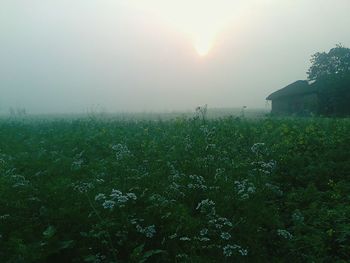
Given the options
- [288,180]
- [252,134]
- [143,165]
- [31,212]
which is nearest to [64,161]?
[143,165]

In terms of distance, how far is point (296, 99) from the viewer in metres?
46.3

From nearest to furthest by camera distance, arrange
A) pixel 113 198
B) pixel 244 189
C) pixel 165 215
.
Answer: pixel 113 198 < pixel 165 215 < pixel 244 189

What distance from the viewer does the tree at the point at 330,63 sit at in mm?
42231

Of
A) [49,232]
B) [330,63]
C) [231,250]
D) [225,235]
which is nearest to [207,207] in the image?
[225,235]

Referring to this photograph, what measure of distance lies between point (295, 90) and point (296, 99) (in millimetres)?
1047

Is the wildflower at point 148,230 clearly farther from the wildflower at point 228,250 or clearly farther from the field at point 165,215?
the wildflower at point 228,250

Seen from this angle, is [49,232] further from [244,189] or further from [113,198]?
[244,189]

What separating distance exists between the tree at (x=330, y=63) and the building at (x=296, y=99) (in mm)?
1712

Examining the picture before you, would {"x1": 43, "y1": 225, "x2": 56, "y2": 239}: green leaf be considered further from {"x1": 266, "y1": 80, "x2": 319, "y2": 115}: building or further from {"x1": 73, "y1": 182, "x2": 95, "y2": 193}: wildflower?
{"x1": 266, "y1": 80, "x2": 319, "y2": 115}: building

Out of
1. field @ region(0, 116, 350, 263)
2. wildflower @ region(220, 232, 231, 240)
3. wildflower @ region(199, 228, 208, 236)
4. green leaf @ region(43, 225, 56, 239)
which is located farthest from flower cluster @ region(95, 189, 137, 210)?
wildflower @ region(220, 232, 231, 240)

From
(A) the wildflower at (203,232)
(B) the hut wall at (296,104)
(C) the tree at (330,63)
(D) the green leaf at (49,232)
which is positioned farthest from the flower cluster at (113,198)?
(C) the tree at (330,63)

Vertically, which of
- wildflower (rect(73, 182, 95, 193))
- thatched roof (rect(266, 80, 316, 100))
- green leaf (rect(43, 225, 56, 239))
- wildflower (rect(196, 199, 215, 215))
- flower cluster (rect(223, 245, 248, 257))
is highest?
thatched roof (rect(266, 80, 316, 100))

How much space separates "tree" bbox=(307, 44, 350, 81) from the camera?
42.2 meters

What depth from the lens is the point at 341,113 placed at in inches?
1496
